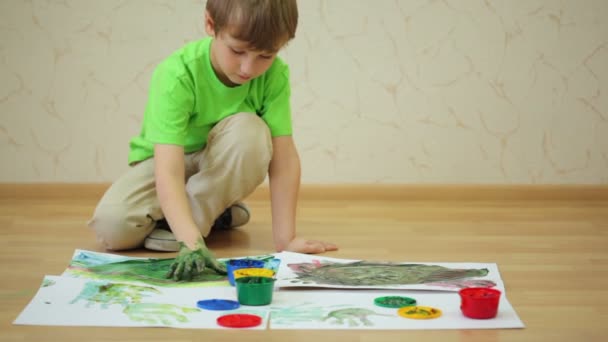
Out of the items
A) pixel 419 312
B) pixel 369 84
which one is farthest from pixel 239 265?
pixel 369 84

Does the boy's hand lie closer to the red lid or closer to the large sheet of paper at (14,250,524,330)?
the large sheet of paper at (14,250,524,330)

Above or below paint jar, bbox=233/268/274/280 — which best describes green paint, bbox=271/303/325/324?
below

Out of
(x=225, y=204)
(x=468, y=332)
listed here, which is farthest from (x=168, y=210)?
(x=468, y=332)

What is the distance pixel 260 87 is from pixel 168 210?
0.31 m

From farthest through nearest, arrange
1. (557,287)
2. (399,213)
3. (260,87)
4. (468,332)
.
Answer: (399,213) → (260,87) → (557,287) → (468,332)

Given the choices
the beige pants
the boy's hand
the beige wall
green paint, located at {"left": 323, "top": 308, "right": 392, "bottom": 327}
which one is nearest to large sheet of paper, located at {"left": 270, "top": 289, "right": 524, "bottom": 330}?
green paint, located at {"left": 323, "top": 308, "right": 392, "bottom": 327}

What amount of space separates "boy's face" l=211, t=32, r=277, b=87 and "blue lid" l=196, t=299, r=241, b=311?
14.4 inches

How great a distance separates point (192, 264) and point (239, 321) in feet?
0.67

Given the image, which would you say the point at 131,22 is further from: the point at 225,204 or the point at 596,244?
the point at 596,244

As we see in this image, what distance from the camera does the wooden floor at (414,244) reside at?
40.0 inches

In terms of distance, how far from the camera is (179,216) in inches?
52.2

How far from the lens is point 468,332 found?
1.02 metres

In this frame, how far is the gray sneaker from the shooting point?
59.7 inches

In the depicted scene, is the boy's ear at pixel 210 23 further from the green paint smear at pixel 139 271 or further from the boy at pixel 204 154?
the green paint smear at pixel 139 271
